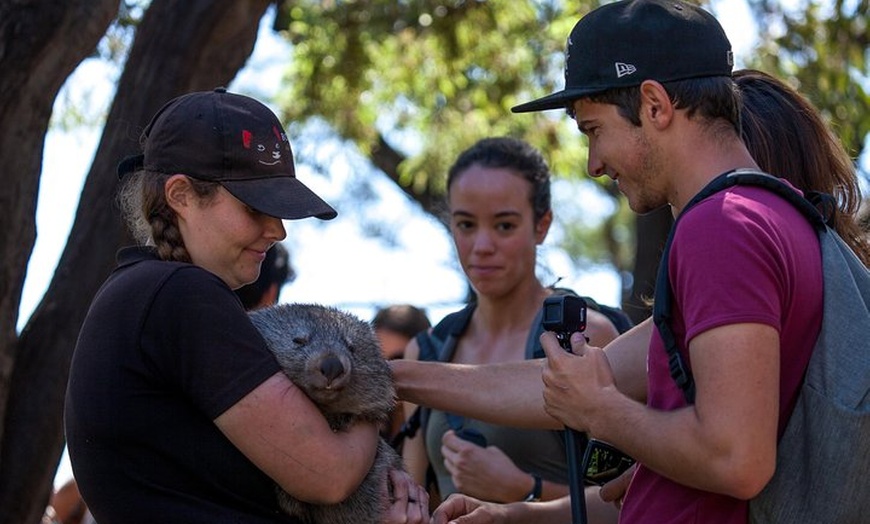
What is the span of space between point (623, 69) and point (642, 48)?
64 mm

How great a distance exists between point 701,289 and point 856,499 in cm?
53

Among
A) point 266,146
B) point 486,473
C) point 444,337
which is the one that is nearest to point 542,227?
point 444,337

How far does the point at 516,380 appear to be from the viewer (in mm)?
3828

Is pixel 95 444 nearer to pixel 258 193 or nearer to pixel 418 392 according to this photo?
pixel 258 193

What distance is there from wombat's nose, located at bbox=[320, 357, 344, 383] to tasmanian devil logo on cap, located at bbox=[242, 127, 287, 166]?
51cm

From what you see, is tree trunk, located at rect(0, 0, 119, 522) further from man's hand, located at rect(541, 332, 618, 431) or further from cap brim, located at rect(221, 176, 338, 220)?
man's hand, located at rect(541, 332, 618, 431)

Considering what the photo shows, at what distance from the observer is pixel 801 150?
10.9ft

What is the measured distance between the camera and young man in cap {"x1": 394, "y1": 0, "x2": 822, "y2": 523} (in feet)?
8.32

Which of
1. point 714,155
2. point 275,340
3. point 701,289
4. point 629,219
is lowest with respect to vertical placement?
point 629,219

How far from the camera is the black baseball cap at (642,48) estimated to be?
9.58 ft

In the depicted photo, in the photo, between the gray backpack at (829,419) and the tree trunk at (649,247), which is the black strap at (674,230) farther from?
the tree trunk at (649,247)

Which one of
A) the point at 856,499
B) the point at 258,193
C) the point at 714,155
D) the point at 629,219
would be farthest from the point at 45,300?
the point at 629,219

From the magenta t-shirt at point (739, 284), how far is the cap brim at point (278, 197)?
2.83ft

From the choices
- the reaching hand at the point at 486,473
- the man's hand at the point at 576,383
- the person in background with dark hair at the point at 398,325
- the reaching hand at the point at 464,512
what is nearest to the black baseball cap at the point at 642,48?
the man's hand at the point at 576,383
